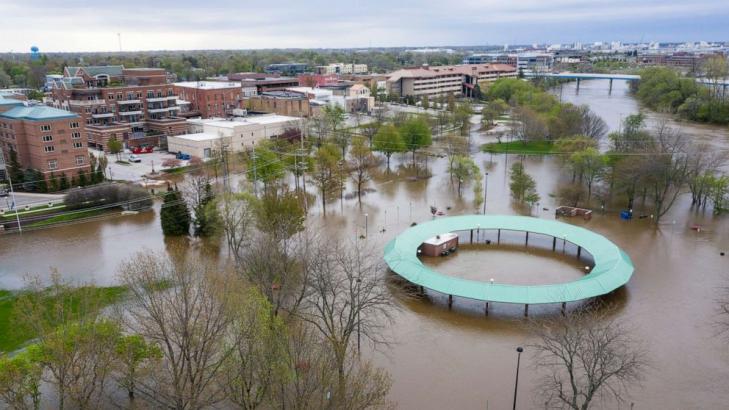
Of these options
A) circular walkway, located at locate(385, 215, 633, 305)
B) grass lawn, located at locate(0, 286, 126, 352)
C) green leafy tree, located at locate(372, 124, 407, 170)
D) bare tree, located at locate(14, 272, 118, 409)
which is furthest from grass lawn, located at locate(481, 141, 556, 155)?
bare tree, located at locate(14, 272, 118, 409)

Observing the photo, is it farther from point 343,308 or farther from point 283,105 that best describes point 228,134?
point 343,308

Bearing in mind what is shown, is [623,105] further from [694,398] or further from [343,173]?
[694,398]

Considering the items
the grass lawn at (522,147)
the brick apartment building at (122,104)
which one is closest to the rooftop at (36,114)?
the brick apartment building at (122,104)

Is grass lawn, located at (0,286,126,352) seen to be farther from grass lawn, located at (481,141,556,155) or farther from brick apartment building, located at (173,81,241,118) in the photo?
brick apartment building, located at (173,81,241,118)

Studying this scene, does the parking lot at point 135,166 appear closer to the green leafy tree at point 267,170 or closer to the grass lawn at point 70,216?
the grass lawn at point 70,216

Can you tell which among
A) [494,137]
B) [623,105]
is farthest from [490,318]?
[623,105]
